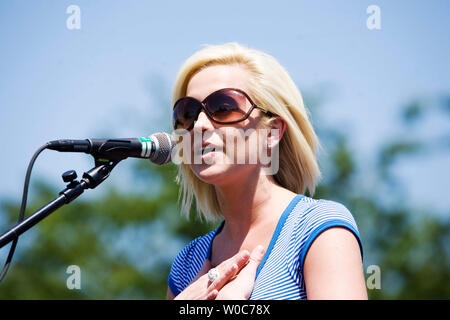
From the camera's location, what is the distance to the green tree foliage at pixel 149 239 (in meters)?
15.7

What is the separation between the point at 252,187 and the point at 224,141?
29cm

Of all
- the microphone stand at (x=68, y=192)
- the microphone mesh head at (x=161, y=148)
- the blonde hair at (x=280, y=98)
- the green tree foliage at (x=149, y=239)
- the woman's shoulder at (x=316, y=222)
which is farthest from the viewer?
the green tree foliage at (x=149, y=239)

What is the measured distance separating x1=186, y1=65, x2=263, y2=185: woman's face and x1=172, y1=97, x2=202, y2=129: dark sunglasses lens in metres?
0.04

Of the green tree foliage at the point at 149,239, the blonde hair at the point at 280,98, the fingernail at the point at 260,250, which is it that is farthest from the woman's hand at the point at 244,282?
the green tree foliage at the point at 149,239

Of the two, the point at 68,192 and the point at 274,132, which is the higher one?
the point at 274,132

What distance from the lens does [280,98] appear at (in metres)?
3.00

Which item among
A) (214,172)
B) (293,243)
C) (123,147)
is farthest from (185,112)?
(293,243)

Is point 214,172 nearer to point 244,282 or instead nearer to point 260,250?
point 260,250

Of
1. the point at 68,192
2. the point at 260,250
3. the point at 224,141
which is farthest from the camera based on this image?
the point at 224,141

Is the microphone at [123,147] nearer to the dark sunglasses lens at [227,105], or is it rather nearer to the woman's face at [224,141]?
the woman's face at [224,141]

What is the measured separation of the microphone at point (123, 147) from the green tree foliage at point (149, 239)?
1263cm

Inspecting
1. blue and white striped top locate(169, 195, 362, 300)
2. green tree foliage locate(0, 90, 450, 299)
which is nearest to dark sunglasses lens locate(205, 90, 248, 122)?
blue and white striped top locate(169, 195, 362, 300)
